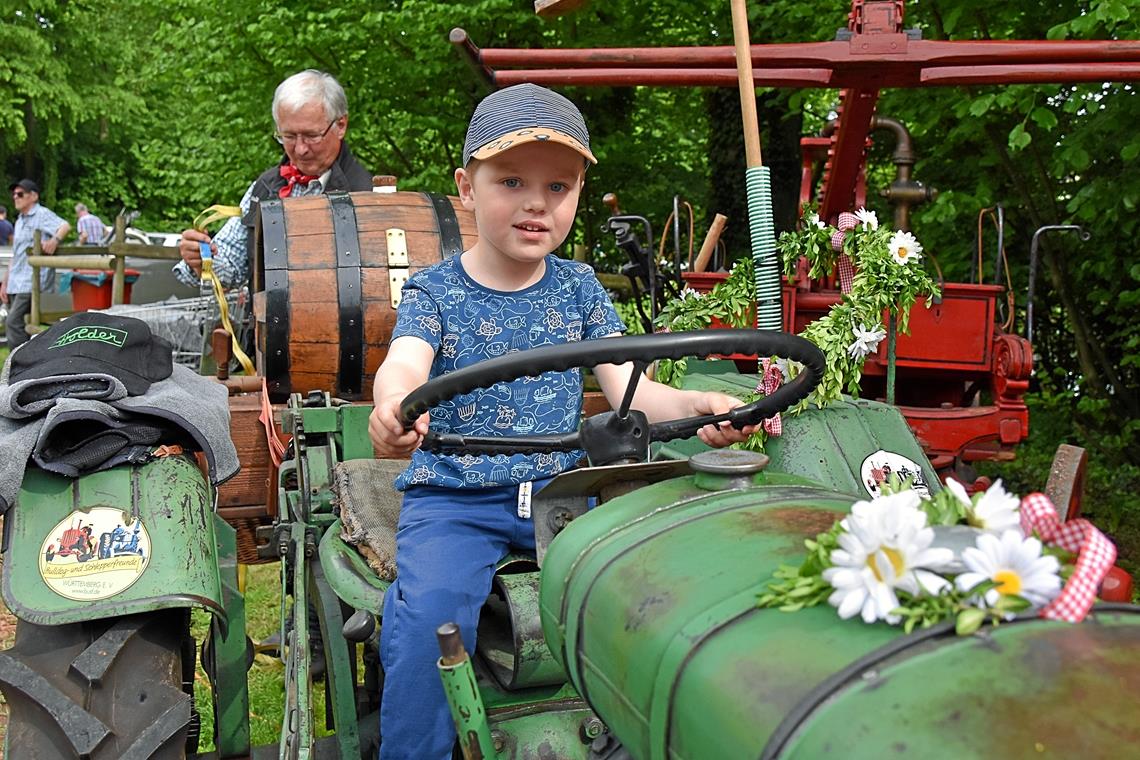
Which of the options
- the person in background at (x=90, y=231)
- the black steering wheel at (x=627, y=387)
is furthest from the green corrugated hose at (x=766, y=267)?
the person in background at (x=90, y=231)

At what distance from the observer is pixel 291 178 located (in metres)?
4.16

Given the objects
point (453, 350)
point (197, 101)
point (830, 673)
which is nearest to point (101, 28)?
point (197, 101)

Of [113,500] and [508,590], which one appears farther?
[113,500]

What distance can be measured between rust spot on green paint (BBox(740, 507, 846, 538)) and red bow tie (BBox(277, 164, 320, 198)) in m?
3.05

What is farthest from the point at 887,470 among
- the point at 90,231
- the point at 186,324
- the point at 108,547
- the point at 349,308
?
the point at 90,231

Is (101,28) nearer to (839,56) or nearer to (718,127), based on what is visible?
(718,127)

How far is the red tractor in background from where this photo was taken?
138 inches

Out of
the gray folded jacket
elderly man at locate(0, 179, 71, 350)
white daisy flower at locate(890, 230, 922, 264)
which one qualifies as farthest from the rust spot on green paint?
elderly man at locate(0, 179, 71, 350)

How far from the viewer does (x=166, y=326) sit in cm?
736

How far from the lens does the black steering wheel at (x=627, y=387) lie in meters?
1.59

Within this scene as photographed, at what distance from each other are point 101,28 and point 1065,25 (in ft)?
71.5

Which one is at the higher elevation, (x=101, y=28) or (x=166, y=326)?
(x=101, y=28)

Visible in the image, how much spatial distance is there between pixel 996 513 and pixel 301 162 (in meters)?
3.37

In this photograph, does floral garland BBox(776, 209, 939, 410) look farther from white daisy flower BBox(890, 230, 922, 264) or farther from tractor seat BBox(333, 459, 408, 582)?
tractor seat BBox(333, 459, 408, 582)
